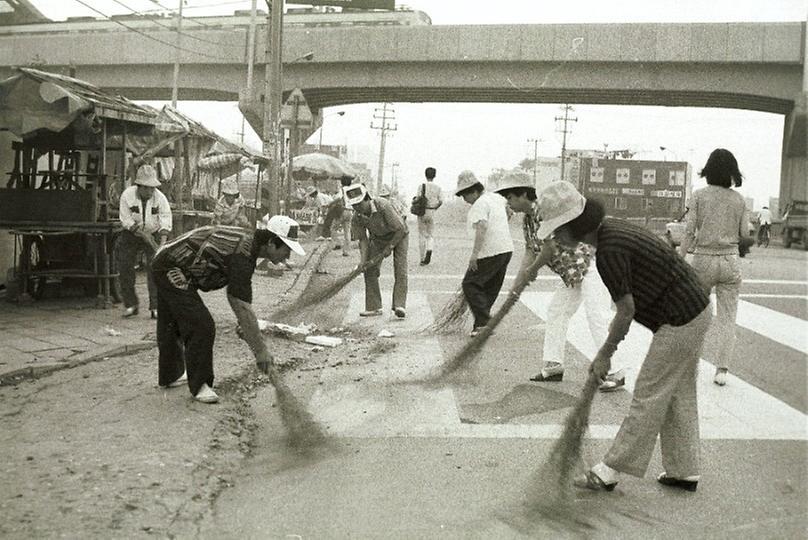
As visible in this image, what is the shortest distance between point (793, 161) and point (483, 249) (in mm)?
37968

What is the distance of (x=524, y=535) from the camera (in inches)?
144

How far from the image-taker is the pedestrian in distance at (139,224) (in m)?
9.23

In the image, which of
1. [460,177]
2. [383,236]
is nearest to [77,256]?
[383,236]

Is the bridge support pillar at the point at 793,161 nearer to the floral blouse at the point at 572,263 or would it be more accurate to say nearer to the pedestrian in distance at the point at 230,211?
the pedestrian in distance at the point at 230,211

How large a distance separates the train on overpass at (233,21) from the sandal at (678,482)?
35180 millimetres

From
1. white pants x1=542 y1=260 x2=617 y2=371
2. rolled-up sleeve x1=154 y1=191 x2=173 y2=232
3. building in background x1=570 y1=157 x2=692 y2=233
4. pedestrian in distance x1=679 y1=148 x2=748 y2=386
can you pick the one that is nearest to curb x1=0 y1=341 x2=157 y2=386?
rolled-up sleeve x1=154 y1=191 x2=173 y2=232

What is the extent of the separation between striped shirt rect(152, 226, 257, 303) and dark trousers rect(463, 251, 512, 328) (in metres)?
3.45

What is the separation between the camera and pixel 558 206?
406cm

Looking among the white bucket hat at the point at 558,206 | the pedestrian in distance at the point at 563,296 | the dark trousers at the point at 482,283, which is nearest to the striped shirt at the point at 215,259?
the white bucket hat at the point at 558,206

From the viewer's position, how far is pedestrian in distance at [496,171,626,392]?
6.49m

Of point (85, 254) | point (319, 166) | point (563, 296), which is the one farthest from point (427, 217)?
point (319, 166)

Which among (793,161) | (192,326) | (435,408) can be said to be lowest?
(435,408)

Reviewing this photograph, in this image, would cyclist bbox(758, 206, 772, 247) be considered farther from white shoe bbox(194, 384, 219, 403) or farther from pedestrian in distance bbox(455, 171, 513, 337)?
white shoe bbox(194, 384, 219, 403)

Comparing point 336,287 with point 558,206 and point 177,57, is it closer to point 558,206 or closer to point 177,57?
point 558,206
